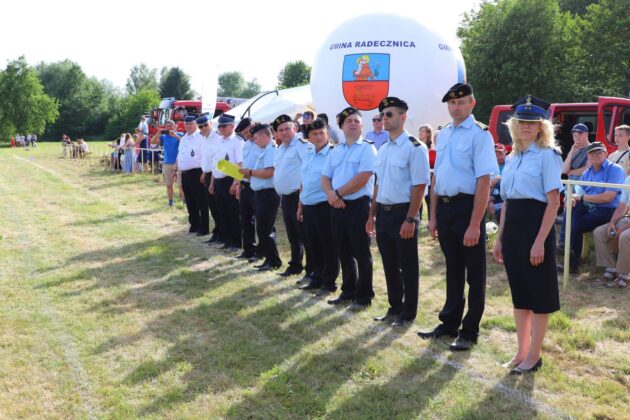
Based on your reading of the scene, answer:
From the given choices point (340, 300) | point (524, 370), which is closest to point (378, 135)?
point (340, 300)

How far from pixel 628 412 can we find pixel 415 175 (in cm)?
215

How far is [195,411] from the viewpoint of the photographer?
346cm

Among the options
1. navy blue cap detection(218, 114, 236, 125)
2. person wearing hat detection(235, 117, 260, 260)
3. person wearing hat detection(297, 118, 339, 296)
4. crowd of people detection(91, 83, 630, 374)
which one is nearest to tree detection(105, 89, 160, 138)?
navy blue cap detection(218, 114, 236, 125)

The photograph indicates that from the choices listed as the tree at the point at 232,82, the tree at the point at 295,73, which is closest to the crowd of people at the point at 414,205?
the tree at the point at 295,73

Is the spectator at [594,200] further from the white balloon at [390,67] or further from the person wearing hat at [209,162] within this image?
the person wearing hat at [209,162]

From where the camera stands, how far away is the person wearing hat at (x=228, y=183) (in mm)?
7828

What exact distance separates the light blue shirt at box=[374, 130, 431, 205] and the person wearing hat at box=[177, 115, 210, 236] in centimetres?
446

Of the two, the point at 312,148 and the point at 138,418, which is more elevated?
the point at 312,148

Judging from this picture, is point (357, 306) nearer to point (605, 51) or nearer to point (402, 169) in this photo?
point (402, 169)

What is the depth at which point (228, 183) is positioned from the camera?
7949 mm

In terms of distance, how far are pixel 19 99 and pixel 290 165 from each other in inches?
2339

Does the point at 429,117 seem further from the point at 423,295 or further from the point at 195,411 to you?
the point at 195,411

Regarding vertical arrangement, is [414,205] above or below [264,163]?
below

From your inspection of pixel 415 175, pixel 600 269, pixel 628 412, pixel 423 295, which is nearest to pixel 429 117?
pixel 600 269
